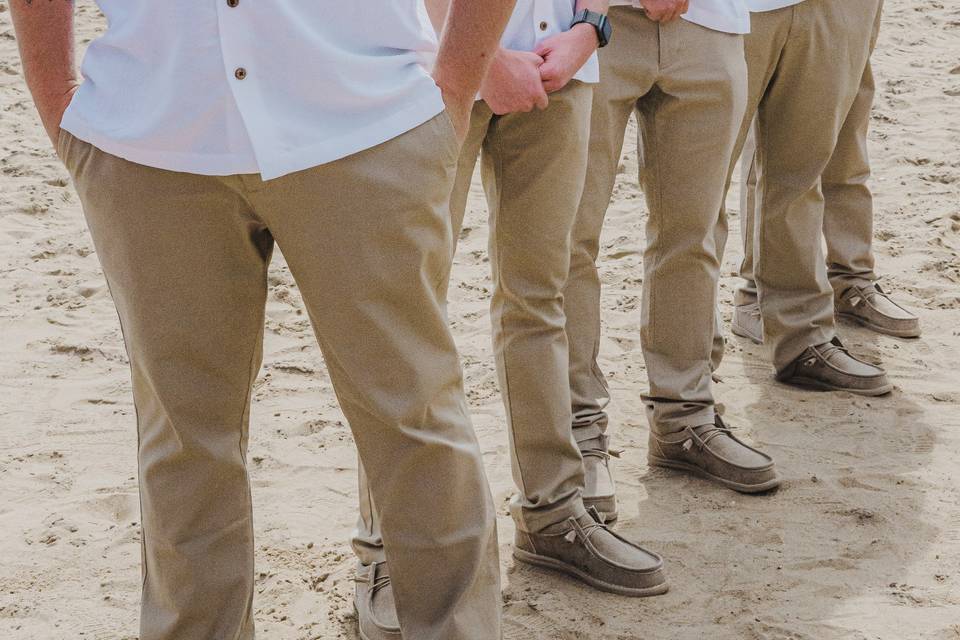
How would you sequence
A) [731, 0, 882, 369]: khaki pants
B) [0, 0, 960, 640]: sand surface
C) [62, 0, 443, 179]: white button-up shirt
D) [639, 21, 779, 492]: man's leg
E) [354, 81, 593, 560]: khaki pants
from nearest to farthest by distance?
[62, 0, 443, 179]: white button-up shirt < [354, 81, 593, 560]: khaki pants < [0, 0, 960, 640]: sand surface < [639, 21, 779, 492]: man's leg < [731, 0, 882, 369]: khaki pants

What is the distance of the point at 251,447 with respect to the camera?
3.42 metres

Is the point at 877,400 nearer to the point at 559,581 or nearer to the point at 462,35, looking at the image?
the point at 559,581

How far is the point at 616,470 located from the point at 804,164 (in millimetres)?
1192

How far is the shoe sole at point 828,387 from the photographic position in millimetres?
3730

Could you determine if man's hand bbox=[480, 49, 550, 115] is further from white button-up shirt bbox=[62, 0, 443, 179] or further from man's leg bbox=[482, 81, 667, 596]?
white button-up shirt bbox=[62, 0, 443, 179]

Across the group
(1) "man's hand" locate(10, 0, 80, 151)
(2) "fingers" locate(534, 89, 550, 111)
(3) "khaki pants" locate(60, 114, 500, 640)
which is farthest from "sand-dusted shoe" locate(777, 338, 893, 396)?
(1) "man's hand" locate(10, 0, 80, 151)

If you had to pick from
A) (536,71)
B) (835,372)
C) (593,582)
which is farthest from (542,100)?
(835,372)

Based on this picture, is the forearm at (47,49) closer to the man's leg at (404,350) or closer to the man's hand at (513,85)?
the man's leg at (404,350)

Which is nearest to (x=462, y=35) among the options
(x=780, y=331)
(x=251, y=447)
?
(x=251, y=447)

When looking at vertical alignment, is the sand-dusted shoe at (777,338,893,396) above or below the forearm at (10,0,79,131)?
below

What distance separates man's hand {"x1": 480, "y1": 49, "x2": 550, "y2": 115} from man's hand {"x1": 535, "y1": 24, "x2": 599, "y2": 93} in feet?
0.11

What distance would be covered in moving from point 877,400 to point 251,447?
203cm

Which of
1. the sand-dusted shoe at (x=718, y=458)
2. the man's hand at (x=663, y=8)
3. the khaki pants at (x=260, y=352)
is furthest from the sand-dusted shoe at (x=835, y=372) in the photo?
the khaki pants at (x=260, y=352)

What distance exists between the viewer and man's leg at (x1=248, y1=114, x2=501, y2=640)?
1657 millimetres
